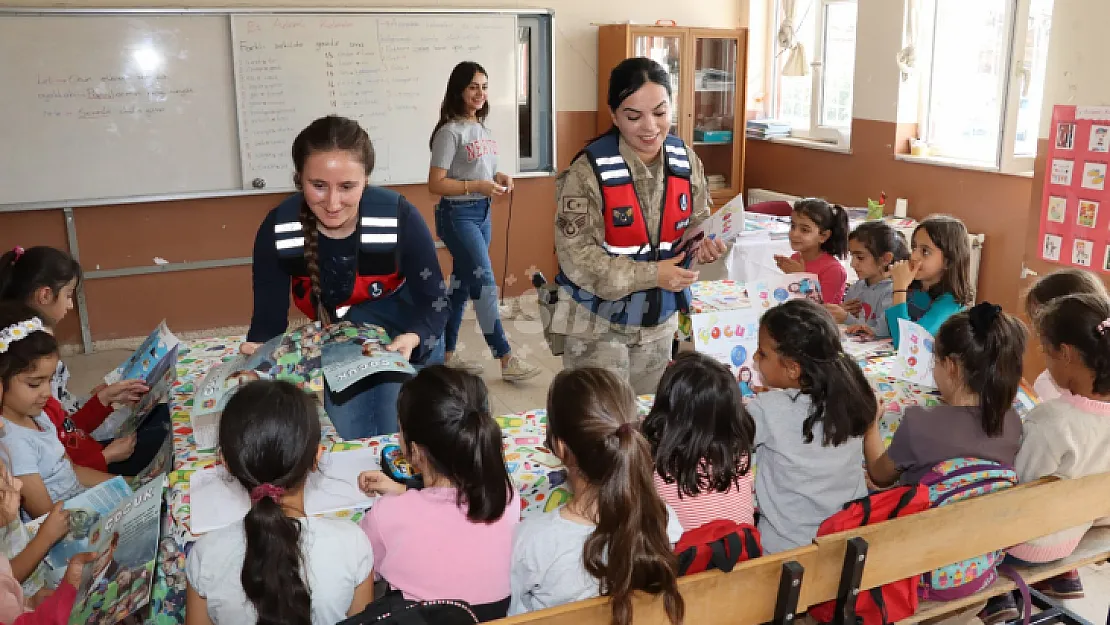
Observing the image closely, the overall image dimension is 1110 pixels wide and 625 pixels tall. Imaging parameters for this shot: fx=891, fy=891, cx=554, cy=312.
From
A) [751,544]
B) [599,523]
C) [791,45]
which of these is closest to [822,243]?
[751,544]

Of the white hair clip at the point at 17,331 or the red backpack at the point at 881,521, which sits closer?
the red backpack at the point at 881,521

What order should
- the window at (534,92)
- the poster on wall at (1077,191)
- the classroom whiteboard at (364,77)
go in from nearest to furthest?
1. the poster on wall at (1077,191)
2. the classroom whiteboard at (364,77)
3. the window at (534,92)

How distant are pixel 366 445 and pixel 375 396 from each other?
0.51 feet

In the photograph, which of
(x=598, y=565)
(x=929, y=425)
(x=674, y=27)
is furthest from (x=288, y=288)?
(x=674, y=27)

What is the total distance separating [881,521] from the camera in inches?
66.2

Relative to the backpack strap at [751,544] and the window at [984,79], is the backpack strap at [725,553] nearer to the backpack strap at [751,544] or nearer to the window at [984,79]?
the backpack strap at [751,544]

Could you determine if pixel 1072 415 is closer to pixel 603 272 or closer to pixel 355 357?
pixel 603 272

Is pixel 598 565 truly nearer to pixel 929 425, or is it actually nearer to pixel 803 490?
pixel 803 490

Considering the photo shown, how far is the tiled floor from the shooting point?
4441 mm

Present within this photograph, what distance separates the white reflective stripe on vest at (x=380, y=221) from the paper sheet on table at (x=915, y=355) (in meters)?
1.46

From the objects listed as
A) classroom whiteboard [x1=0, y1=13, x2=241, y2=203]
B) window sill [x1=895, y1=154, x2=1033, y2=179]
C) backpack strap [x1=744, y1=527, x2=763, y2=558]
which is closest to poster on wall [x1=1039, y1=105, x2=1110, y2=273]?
window sill [x1=895, y1=154, x2=1033, y2=179]

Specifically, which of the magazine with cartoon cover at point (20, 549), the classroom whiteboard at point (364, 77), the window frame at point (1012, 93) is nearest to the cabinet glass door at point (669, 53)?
the classroom whiteboard at point (364, 77)

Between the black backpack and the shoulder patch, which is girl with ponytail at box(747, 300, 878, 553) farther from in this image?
the black backpack

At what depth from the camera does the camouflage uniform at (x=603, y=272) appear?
7.91 feet
